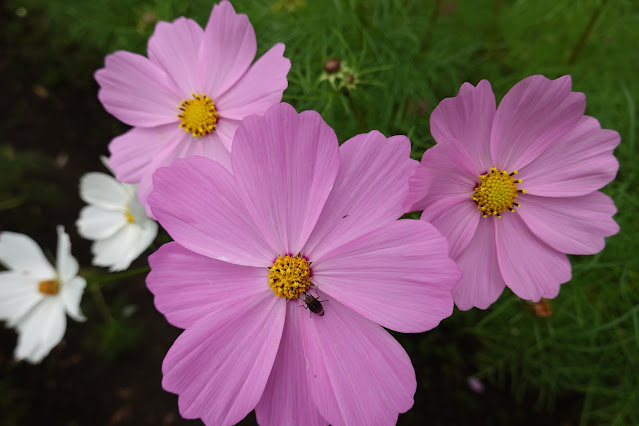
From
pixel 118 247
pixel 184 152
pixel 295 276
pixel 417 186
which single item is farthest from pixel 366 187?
pixel 118 247

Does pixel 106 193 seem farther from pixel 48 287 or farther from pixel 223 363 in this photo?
pixel 223 363

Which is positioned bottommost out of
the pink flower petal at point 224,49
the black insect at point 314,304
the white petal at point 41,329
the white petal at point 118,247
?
the white petal at point 41,329

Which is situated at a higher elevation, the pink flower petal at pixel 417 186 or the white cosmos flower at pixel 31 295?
the pink flower petal at pixel 417 186

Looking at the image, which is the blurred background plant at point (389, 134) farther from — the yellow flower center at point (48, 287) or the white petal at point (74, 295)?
the yellow flower center at point (48, 287)

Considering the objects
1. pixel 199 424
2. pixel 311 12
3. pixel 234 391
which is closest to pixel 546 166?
pixel 234 391

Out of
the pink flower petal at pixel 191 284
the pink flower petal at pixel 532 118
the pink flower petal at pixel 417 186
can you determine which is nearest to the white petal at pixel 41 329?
the pink flower petal at pixel 191 284

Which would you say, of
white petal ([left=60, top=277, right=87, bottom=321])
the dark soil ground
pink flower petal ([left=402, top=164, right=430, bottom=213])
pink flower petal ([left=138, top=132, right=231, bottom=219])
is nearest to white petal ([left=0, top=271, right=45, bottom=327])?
white petal ([left=60, top=277, right=87, bottom=321])

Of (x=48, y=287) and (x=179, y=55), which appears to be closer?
(x=179, y=55)
